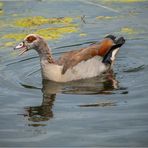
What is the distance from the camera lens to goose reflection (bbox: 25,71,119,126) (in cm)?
1236

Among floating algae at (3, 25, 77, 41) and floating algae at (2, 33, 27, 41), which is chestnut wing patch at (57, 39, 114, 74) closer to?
floating algae at (3, 25, 77, 41)

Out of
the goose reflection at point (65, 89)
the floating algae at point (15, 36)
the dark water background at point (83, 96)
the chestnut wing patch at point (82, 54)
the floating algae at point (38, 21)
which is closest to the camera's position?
the dark water background at point (83, 96)

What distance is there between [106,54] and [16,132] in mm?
5538

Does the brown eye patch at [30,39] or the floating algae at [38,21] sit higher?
the brown eye patch at [30,39]

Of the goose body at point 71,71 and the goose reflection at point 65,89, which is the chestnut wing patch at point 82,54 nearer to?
the goose body at point 71,71

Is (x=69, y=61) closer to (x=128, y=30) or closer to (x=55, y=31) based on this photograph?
(x=55, y=31)

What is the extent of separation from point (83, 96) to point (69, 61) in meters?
2.12

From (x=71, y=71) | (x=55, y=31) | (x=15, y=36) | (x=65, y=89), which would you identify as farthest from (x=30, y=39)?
(x=55, y=31)

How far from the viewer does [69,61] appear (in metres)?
15.2

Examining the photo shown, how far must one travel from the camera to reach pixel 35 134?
36.5 feet

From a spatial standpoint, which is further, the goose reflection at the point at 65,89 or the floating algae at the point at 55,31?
the floating algae at the point at 55,31

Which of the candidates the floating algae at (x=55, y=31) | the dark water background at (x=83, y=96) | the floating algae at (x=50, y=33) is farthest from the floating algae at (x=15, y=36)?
the floating algae at (x=55, y=31)

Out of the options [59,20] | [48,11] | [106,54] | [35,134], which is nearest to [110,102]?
[35,134]

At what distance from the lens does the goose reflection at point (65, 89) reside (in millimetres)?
12359
